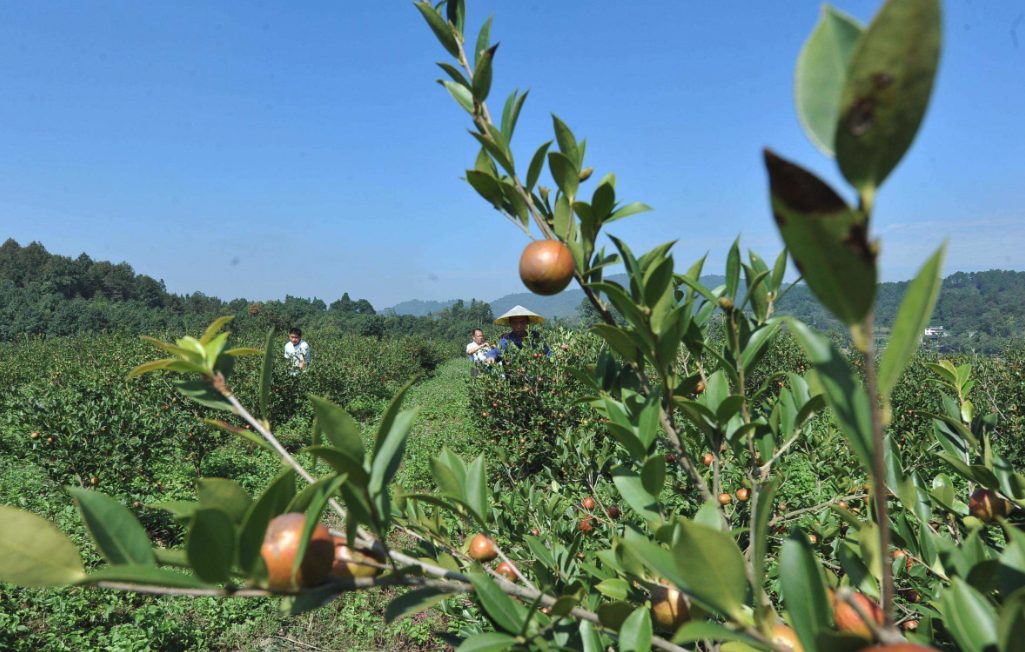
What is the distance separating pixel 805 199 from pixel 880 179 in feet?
0.16

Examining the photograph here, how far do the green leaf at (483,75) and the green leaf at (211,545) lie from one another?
2.30ft

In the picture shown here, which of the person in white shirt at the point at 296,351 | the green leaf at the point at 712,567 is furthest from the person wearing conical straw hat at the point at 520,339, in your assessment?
the green leaf at the point at 712,567

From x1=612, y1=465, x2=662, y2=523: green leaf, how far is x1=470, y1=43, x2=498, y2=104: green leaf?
64 centimetres

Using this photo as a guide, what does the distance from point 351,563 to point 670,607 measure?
403 millimetres

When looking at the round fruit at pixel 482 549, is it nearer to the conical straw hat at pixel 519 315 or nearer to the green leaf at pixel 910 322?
the green leaf at pixel 910 322

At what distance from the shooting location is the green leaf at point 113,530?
460mm

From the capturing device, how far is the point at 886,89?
272 millimetres

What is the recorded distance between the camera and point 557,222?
0.84 m

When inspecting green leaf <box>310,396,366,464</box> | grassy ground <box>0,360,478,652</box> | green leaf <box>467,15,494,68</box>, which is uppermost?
green leaf <box>467,15,494,68</box>

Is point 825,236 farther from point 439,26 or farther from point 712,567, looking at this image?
point 439,26

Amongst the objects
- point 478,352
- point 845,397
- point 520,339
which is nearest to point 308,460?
point 478,352

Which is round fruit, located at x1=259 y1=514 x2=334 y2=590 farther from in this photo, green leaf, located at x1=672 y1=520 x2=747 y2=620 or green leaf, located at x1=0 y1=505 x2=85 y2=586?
green leaf, located at x1=672 y1=520 x2=747 y2=620

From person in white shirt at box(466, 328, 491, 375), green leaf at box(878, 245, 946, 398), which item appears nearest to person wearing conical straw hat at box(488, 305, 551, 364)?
person in white shirt at box(466, 328, 491, 375)

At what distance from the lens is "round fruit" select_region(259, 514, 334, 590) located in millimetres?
492
